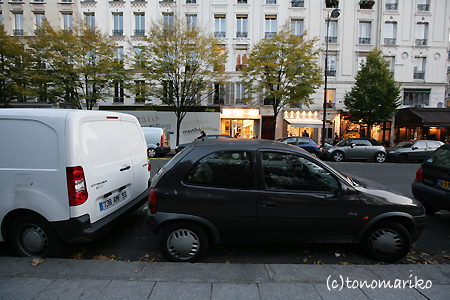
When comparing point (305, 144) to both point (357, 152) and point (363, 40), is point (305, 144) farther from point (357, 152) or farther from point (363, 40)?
point (363, 40)

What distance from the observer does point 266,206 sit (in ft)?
9.45

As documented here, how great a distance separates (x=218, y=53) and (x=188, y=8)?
9631mm

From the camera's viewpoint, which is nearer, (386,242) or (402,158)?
(386,242)

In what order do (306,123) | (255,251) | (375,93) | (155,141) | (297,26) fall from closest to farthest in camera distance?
(255,251) → (155,141) → (375,93) → (306,123) → (297,26)

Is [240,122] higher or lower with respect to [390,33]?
lower

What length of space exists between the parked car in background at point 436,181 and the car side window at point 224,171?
3.87 metres

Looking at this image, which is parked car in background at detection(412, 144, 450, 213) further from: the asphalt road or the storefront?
the storefront

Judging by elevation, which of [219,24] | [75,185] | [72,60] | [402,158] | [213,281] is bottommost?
[402,158]

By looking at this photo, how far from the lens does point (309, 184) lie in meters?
2.98

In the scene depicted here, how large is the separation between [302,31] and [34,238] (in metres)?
26.1

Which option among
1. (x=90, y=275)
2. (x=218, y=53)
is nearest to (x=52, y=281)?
(x=90, y=275)

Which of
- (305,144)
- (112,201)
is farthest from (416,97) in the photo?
(112,201)

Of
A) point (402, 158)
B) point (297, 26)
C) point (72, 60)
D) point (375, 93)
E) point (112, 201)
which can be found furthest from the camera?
point (297, 26)

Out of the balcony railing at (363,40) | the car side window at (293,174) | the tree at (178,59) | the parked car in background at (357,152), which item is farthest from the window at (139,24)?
the car side window at (293,174)
